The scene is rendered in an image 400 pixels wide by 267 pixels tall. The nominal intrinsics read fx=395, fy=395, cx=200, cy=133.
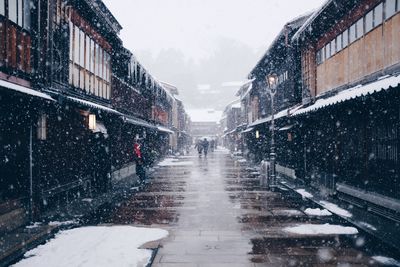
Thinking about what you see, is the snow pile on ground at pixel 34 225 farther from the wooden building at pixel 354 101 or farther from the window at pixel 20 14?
the wooden building at pixel 354 101

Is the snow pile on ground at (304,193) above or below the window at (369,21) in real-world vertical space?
below

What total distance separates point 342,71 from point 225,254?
9.89m

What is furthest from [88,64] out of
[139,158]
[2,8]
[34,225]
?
[34,225]

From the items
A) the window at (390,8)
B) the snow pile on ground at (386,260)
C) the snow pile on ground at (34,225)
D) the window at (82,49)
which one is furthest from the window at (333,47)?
the snow pile on ground at (34,225)

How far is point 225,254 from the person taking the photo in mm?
8445

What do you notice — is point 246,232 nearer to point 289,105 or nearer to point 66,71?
point 66,71

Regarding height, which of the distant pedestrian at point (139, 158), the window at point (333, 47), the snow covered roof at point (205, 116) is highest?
the snow covered roof at point (205, 116)

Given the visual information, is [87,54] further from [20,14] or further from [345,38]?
[345,38]

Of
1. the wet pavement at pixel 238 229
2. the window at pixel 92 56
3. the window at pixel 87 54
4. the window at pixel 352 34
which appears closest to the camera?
the wet pavement at pixel 238 229

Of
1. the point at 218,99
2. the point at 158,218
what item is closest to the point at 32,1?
the point at 158,218

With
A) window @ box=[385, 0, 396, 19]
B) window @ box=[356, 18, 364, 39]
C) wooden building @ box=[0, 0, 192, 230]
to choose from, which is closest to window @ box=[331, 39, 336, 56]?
window @ box=[356, 18, 364, 39]

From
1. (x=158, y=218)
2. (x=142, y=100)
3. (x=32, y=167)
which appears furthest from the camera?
(x=142, y=100)

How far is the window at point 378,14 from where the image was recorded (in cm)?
1173

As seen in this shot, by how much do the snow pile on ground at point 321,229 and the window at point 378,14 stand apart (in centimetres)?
621
